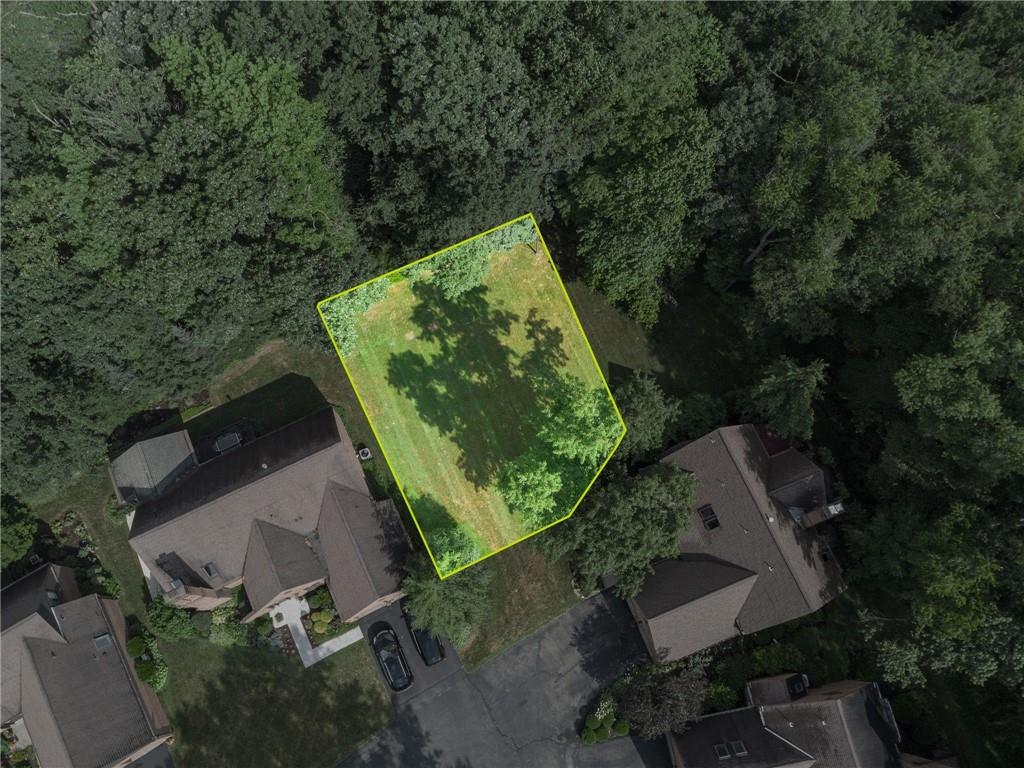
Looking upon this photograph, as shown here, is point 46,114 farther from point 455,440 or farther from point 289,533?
point 455,440

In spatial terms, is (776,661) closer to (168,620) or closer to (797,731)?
(797,731)

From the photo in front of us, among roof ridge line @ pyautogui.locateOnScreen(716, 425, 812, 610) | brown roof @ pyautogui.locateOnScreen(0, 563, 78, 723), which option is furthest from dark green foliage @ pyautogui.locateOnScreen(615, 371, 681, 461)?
brown roof @ pyautogui.locateOnScreen(0, 563, 78, 723)

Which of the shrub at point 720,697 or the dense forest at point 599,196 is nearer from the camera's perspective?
the dense forest at point 599,196

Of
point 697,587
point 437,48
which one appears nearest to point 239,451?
point 437,48

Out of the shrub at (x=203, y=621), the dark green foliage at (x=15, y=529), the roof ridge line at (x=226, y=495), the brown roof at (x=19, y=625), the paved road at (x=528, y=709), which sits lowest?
the paved road at (x=528, y=709)

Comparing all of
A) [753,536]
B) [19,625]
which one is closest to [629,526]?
[753,536]

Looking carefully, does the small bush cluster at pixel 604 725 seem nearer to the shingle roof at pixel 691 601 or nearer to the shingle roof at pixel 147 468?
the shingle roof at pixel 691 601

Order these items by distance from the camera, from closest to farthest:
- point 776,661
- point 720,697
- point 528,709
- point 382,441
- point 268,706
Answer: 1. point 720,697
2. point 776,661
3. point 528,709
4. point 268,706
5. point 382,441

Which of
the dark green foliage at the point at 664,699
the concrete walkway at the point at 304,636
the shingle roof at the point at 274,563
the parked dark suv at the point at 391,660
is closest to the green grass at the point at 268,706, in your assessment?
the concrete walkway at the point at 304,636
